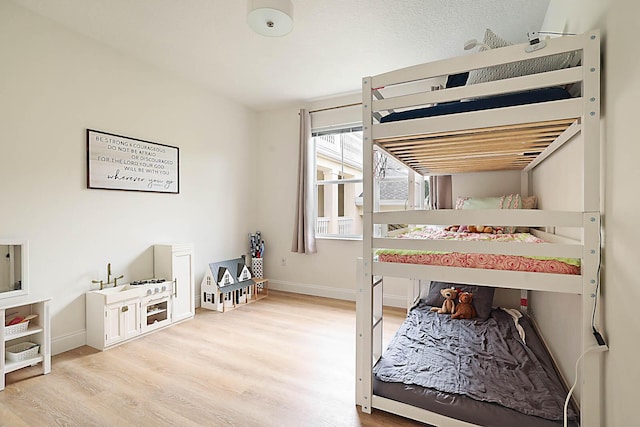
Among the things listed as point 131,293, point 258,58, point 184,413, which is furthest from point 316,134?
point 184,413

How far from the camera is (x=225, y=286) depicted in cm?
348

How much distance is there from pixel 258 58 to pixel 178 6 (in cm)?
85

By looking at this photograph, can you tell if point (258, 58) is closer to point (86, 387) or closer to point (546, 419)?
point (86, 387)

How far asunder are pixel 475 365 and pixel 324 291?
7.73 ft

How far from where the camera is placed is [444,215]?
1.41m

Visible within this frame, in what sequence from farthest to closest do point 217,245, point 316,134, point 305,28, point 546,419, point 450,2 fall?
point 316,134 < point 217,245 < point 305,28 < point 450,2 < point 546,419

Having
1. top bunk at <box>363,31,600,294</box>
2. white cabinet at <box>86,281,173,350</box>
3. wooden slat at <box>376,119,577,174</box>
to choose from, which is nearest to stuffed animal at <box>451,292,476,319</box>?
top bunk at <box>363,31,600,294</box>

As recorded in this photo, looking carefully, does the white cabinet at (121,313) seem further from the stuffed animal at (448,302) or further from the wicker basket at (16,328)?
the stuffed animal at (448,302)

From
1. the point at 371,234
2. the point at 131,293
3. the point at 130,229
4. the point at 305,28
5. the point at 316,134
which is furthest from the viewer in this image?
the point at 316,134

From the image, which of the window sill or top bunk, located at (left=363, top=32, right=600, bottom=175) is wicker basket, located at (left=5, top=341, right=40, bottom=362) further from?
the window sill

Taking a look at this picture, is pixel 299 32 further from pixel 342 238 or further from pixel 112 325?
pixel 112 325

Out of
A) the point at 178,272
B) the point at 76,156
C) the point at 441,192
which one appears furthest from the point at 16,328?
the point at 441,192

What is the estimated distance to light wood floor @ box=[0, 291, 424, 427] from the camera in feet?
5.31

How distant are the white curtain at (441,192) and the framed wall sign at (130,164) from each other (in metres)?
2.75
